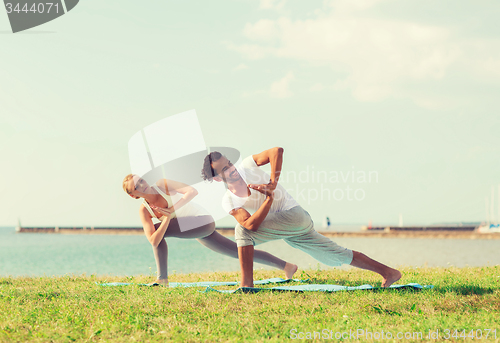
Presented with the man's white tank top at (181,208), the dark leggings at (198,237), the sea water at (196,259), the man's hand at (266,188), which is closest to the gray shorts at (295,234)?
the man's hand at (266,188)

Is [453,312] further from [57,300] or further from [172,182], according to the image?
[57,300]

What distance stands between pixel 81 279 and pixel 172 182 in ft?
8.49

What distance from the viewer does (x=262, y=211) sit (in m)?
4.79

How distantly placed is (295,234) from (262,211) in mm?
564

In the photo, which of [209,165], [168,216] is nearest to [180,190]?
[168,216]

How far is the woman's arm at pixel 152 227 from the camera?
5668 millimetres

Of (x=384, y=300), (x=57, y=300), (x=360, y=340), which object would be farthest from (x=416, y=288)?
(x=57, y=300)

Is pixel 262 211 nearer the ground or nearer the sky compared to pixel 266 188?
nearer the ground

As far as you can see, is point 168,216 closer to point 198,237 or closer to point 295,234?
point 198,237

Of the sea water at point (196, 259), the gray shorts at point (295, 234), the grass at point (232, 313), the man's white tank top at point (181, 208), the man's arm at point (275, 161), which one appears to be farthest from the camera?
the sea water at point (196, 259)

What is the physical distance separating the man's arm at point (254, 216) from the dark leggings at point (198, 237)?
1.08 meters

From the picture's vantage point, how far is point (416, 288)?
16.6 ft

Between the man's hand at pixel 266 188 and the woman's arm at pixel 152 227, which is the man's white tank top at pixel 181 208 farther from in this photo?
the man's hand at pixel 266 188

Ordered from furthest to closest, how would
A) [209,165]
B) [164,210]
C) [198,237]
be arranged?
[198,237], [164,210], [209,165]
